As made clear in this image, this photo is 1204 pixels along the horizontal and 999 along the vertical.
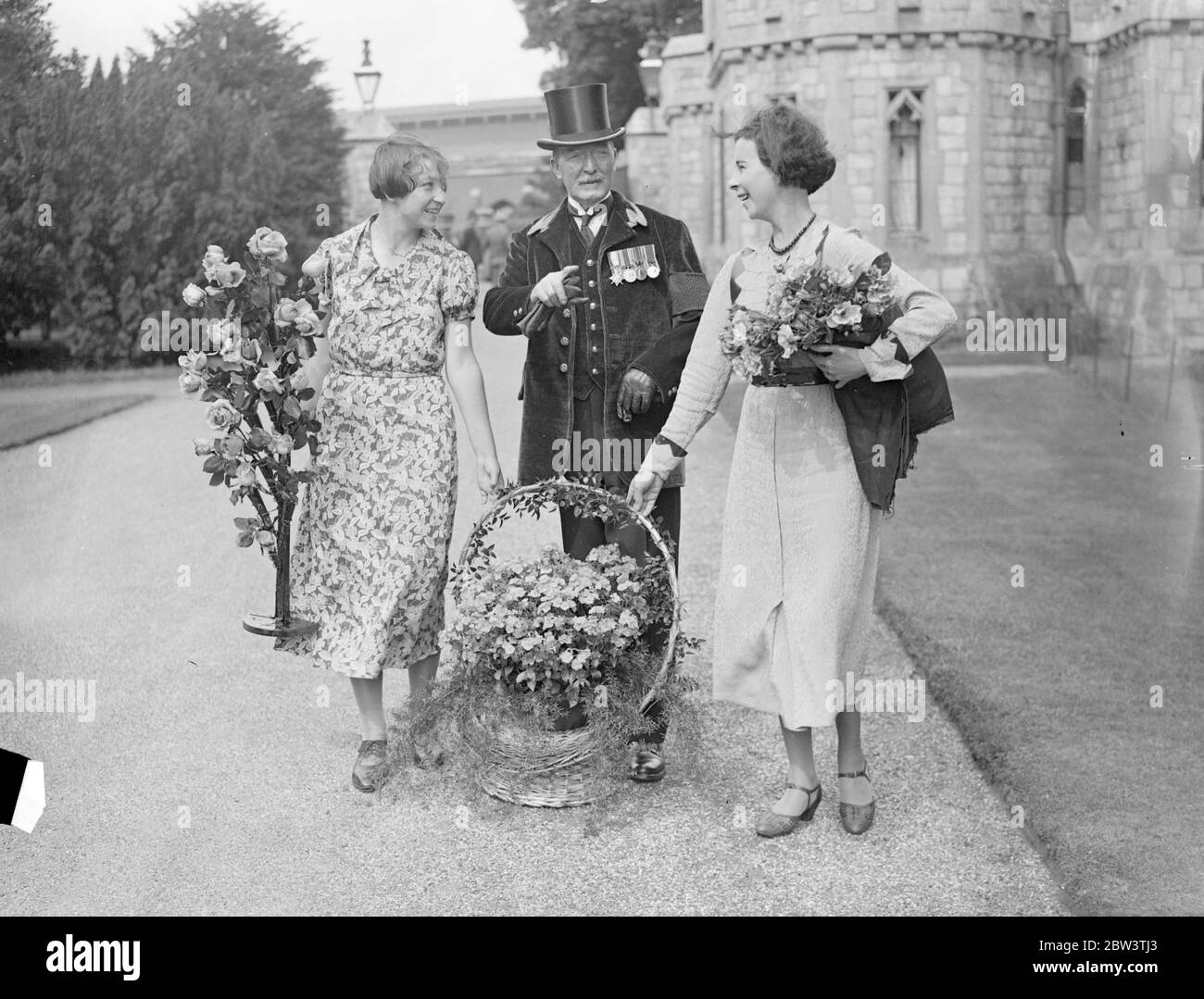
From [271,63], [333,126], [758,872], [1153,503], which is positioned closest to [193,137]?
[271,63]

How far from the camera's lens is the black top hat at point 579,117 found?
5043 millimetres

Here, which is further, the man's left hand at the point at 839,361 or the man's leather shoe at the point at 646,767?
the man's leather shoe at the point at 646,767

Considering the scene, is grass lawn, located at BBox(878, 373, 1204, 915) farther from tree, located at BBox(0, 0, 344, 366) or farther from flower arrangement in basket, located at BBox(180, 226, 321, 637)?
tree, located at BBox(0, 0, 344, 366)

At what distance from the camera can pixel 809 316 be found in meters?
4.35

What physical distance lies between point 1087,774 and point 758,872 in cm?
153

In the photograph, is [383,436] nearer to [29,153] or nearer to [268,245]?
[268,245]

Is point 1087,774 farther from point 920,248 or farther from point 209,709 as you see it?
point 920,248

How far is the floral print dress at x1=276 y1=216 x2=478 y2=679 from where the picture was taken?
5.09 metres

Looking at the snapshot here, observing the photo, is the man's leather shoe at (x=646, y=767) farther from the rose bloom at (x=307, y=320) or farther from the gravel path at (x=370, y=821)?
the rose bloom at (x=307, y=320)

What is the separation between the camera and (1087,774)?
5293 mm

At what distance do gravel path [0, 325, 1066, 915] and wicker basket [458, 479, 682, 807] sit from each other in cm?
7

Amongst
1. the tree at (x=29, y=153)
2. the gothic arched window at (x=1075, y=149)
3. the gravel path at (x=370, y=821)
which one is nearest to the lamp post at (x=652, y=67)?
the gothic arched window at (x=1075, y=149)

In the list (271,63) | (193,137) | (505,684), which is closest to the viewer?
(505,684)

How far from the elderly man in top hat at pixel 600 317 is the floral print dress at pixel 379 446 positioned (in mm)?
276
